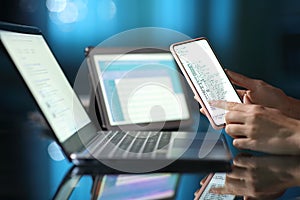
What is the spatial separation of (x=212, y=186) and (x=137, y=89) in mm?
659

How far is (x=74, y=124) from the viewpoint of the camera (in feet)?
2.90

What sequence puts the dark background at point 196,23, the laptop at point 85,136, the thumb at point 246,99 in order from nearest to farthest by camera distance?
the laptop at point 85,136 < the thumb at point 246,99 < the dark background at point 196,23

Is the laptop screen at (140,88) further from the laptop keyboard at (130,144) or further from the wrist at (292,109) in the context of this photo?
the wrist at (292,109)

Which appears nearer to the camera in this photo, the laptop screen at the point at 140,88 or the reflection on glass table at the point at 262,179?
the reflection on glass table at the point at 262,179

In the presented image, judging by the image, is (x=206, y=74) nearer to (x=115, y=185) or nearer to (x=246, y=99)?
(x=246, y=99)

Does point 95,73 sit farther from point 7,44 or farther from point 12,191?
point 12,191

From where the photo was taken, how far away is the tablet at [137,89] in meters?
1.17

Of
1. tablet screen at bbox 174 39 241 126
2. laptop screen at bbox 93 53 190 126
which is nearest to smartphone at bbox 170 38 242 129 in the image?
tablet screen at bbox 174 39 241 126

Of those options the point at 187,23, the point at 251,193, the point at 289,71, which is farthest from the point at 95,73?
the point at 289,71

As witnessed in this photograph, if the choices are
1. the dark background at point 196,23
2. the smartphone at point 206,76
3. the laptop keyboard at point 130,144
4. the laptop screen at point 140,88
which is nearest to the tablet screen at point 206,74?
the smartphone at point 206,76

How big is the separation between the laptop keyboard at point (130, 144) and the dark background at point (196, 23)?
1352 mm

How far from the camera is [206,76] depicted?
1019 millimetres

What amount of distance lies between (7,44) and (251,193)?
456mm

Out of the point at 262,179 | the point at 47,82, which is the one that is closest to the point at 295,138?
the point at 262,179
